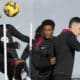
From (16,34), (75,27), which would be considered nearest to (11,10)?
(16,34)

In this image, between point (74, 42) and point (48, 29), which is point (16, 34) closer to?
point (48, 29)

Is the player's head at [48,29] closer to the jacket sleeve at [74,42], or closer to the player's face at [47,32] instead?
the player's face at [47,32]

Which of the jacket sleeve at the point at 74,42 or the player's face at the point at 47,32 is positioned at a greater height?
the player's face at the point at 47,32

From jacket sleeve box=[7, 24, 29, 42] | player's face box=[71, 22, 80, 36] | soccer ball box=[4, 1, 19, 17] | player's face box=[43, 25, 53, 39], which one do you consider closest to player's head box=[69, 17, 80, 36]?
player's face box=[71, 22, 80, 36]

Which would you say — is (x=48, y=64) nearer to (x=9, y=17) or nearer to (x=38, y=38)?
(x=38, y=38)

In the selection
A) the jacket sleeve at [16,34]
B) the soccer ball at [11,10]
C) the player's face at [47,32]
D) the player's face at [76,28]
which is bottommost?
the jacket sleeve at [16,34]

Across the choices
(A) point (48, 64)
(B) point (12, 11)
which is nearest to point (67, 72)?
(A) point (48, 64)

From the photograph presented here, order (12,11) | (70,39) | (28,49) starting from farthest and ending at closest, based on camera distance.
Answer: (12,11), (28,49), (70,39)

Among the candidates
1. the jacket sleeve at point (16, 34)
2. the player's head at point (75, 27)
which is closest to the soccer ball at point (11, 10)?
the jacket sleeve at point (16, 34)

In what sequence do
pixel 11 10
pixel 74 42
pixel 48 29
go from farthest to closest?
pixel 11 10, pixel 48 29, pixel 74 42

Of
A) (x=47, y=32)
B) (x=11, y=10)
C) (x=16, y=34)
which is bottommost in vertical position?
(x=16, y=34)

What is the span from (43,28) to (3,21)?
4.22ft

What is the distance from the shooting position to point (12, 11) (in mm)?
10500

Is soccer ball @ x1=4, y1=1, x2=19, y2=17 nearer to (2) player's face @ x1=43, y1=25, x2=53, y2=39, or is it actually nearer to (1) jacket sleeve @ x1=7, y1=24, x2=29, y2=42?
(1) jacket sleeve @ x1=7, y1=24, x2=29, y2=42
